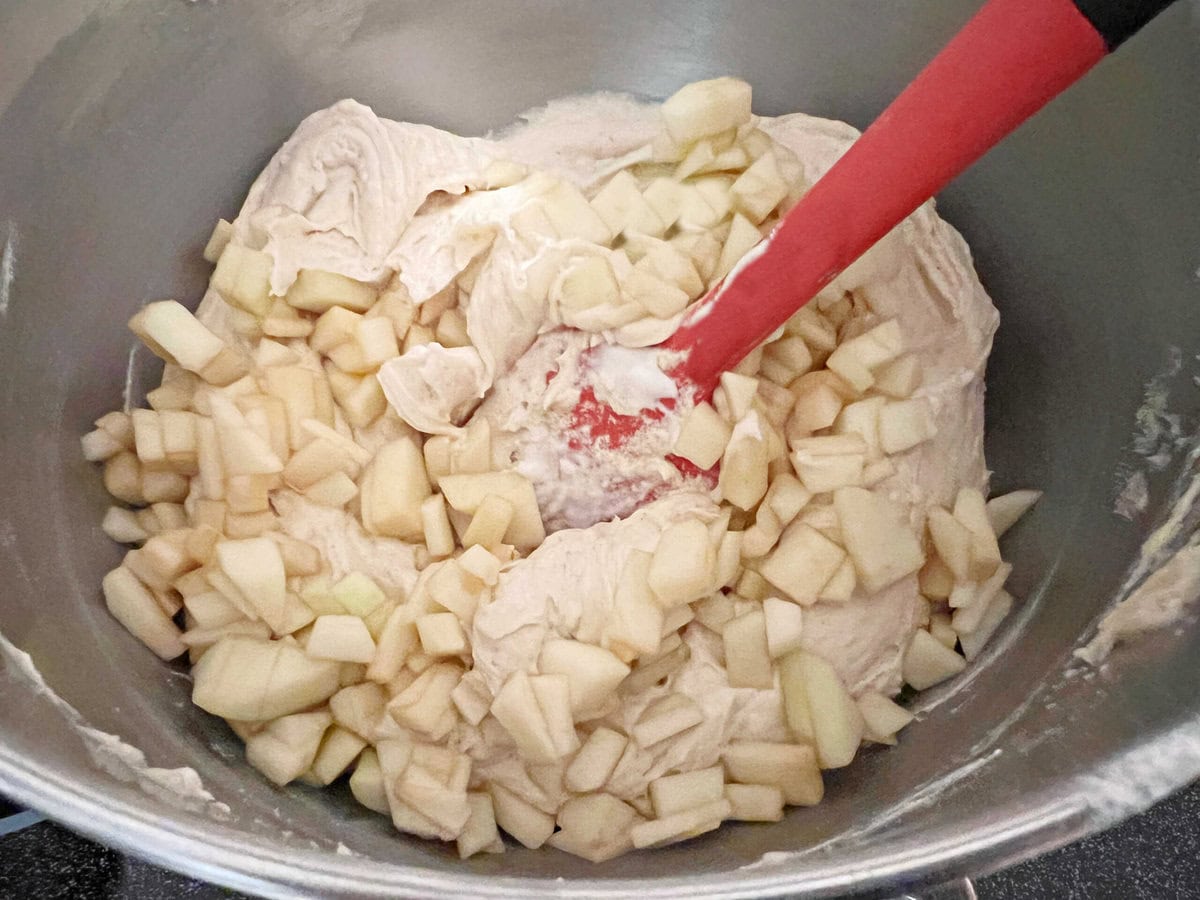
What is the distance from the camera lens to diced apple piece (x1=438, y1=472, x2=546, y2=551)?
1335mm

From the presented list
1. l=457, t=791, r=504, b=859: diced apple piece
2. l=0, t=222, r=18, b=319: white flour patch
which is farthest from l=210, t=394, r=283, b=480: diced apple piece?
l=457, t=791, r=504, b=859: diced apple piece

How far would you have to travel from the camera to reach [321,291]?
1.44 meters

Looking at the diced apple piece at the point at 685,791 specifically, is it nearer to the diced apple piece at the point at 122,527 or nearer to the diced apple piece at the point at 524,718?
the diced apple piece at the point at 524,718

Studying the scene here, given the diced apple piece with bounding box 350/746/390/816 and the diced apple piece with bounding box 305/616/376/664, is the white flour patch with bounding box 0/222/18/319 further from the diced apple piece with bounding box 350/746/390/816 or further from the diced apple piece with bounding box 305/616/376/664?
the diced apple piece with bounding box 350/746/390/816

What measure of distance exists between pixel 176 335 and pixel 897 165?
1.08 meters

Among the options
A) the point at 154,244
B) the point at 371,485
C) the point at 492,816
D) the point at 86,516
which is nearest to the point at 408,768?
the point at 492,816

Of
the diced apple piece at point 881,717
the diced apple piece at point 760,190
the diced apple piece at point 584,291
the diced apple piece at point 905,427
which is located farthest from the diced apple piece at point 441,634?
the diced apple piece at point 760,190

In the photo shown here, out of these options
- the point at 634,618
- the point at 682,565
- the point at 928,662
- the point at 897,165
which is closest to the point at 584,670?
the point at 634,618

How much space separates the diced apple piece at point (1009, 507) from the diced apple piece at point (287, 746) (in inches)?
42.0

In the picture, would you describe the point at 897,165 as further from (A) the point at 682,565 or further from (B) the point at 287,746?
(B) the point at 287,746

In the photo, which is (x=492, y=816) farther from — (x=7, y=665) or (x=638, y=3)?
(x=638, y=3)

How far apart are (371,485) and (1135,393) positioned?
114 centimetres

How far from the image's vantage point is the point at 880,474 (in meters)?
1.35

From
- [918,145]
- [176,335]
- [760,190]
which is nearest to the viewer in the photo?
[918,145]
